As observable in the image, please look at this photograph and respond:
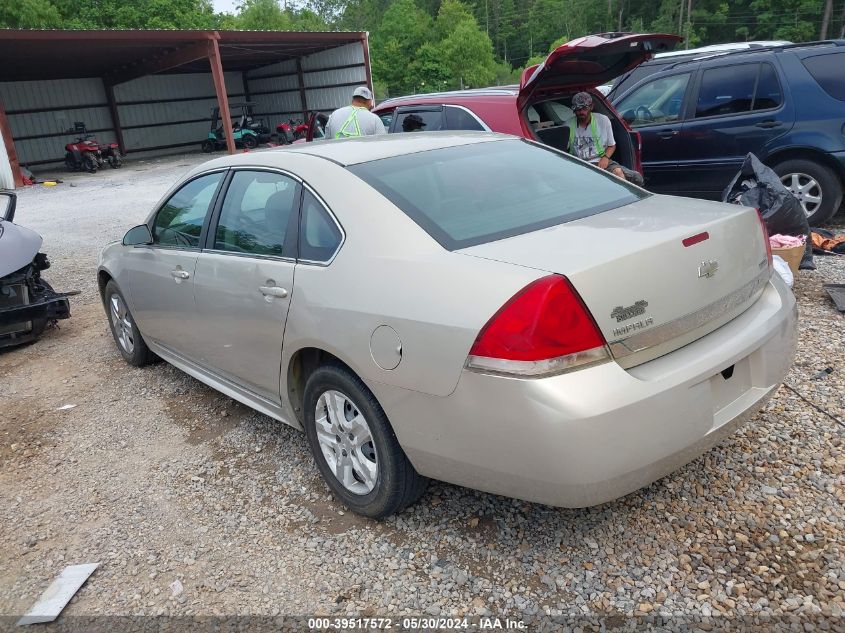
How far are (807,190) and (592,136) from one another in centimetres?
220

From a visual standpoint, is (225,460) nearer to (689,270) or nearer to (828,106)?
(689,270)

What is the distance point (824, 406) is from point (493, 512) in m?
1.92

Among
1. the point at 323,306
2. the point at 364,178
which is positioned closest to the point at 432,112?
the point at 364,178

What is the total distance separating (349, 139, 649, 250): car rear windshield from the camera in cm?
269

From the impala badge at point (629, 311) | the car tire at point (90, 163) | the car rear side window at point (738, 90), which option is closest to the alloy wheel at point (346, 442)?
the impala badge at point (629, 311)

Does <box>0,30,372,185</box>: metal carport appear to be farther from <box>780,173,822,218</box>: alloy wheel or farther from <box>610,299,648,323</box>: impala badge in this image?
<box>610,299,648,323</box>: impala badge

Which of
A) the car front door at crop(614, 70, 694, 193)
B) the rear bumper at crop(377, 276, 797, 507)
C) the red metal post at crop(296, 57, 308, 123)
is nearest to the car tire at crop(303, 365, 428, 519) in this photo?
the rear bumper at crop(377, 276, 797, 507)

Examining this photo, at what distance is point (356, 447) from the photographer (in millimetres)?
2857

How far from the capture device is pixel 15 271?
17.6ft

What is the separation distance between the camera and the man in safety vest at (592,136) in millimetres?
6008

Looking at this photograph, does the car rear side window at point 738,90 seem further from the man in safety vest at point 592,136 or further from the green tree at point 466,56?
the green tree at point 466,56

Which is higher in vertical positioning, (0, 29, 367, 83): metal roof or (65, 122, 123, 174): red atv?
(0, 29, 367, 83): metal roof

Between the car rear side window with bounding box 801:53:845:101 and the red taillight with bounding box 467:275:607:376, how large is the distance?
5599 millimetres

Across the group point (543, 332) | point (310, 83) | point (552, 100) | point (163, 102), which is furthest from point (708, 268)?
point (163, 102)
